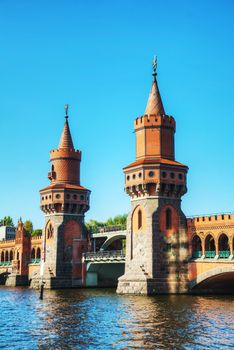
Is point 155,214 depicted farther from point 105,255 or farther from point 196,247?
point 105,255

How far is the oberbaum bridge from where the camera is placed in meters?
59.0

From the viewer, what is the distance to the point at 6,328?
1467 inches

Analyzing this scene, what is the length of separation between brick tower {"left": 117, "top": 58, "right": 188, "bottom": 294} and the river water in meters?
5.66

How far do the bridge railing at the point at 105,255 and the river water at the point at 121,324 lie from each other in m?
16.4

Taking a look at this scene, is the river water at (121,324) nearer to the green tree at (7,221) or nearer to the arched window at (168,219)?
the arched window at (168,219)

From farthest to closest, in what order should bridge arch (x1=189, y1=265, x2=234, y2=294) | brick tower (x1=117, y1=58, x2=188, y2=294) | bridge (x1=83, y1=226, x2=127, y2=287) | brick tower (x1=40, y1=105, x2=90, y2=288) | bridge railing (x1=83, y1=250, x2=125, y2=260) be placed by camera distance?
brick tower (x1=40, y1=105, x2=90, y2=288) → bridge (x1=83, y1=226, x2=127, y2=287) → bridge railing (x1=83, y1=250, x2=125, y2=260) → brick tower (x1=117, y1=58, x2=188, y2=294) → bridge arch (x1=189, y1=265, x2=234, y2=294)

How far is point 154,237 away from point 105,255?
15.9 metres

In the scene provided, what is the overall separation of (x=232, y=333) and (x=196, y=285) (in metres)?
26.3

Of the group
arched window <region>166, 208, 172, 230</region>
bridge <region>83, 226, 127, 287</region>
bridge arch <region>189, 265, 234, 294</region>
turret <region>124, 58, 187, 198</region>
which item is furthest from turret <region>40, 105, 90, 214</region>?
bridge arch <region>189, 265, 234, 294</region>

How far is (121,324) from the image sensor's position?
3766 centimetres

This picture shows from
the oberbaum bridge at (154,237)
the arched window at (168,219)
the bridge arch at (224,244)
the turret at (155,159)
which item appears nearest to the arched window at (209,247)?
the oberbaum bridge at (154,237)

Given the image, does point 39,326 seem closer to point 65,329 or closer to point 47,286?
point 65,329

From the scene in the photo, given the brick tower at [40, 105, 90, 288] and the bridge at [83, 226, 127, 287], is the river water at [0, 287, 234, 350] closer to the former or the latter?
the bridge at [83, 226, 127, 287]

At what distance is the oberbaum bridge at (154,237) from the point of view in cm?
5903
